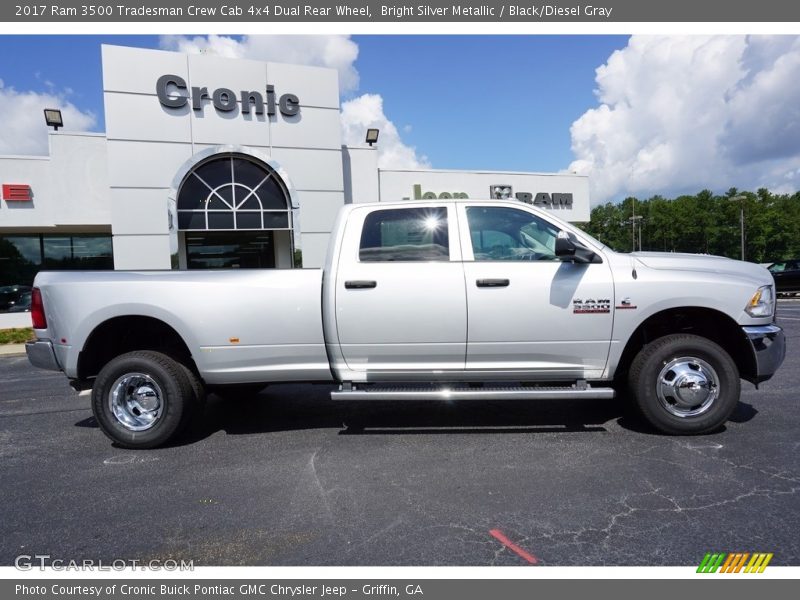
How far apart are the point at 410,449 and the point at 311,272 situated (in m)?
1.73

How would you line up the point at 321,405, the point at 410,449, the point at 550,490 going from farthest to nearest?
1. the point at 321,405
2. the point at 410,449
3. the point at 550,490

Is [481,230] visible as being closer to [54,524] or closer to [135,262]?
[54,524]

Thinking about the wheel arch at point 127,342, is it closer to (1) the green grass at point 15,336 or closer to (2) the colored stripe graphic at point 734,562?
(2) the colored stripe graphic at point 734,562

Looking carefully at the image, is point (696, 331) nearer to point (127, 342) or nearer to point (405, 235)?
point (405, 235)

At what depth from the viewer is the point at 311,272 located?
14.9 ft

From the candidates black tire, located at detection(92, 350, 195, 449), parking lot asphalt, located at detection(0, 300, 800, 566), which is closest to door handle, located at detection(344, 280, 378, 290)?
parking lot asphalt, located at detection(0, 300, 800, 566)

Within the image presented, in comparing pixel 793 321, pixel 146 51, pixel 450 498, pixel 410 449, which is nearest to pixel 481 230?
pixel 410 449

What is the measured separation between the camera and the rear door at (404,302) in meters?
4.44

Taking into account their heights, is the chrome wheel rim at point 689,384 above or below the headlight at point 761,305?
below

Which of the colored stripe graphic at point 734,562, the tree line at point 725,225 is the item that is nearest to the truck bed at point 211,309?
the colored stripe graphic at point 734,562

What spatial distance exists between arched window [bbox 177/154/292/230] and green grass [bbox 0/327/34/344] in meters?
4.80

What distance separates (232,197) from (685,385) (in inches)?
535

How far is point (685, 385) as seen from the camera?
437cm

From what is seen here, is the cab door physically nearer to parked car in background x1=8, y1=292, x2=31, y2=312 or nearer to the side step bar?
the side step bar
